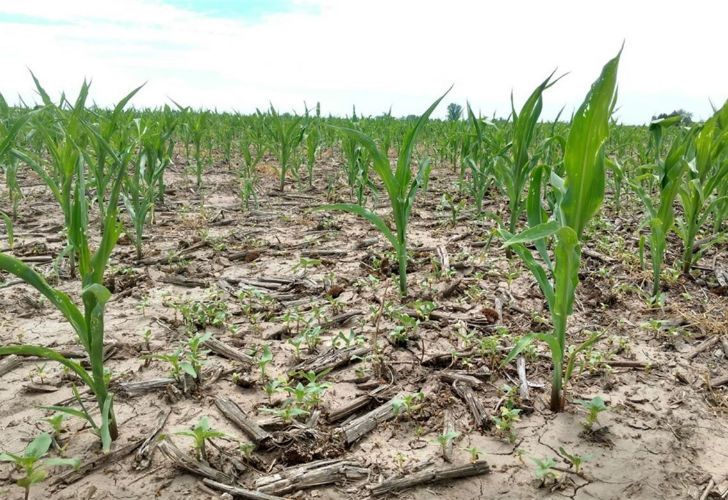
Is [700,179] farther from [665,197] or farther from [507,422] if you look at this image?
[507,422]

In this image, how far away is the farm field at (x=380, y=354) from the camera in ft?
4.88

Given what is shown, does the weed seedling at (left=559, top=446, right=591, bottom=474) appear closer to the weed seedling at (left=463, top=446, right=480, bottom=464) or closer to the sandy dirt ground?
the sandy dirt ground

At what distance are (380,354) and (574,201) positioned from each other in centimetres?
92

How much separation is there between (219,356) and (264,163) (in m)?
5.30

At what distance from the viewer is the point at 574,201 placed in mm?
1693

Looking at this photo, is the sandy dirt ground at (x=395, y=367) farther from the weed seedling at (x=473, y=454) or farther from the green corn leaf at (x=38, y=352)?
the green corn leaf at (x=38, y=352)

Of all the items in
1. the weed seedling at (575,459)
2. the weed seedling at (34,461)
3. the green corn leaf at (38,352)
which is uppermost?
the green corn leaf at (38,352)

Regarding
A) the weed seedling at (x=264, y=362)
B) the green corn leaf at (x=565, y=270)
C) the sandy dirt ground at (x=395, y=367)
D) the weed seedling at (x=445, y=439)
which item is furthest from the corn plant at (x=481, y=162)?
the weed seedling at (x=445, y=439)

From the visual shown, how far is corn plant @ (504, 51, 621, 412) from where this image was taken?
1.53 meters

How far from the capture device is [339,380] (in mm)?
1980

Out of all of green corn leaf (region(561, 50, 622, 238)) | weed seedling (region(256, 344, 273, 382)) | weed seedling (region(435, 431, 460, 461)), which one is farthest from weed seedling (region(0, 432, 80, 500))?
green corn leaf (region(561, 50, 622, 238))

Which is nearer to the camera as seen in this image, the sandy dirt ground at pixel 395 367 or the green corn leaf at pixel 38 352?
the green corn leaf at pixel 38 352

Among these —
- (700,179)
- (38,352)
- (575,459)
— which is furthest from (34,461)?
(700,179)

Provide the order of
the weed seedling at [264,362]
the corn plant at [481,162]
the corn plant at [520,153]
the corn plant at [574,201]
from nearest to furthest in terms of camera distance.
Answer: the corn plant at [574,201], the weed seedling at [264,362], the corn plant at [520,153], the corn plant at [481,162]
